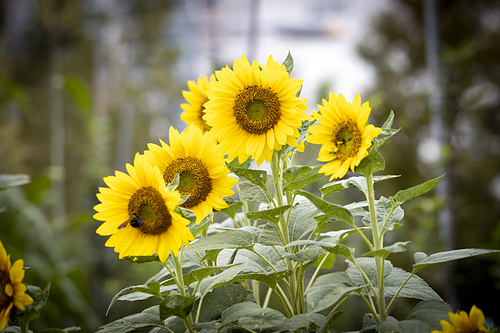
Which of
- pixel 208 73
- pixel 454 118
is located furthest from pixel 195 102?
pixel 208 73

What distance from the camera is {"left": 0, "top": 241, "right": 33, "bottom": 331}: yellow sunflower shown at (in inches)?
11.7

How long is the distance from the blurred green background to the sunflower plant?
2.09 ft

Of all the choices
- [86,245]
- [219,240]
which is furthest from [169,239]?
[86,245]

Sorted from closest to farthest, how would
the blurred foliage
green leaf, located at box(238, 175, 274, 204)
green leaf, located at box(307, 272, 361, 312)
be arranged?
green leaf, located at box(307, 272, 361, 312) → green leaf, located at box(238, 175, 274, 204) → the blurred foliage

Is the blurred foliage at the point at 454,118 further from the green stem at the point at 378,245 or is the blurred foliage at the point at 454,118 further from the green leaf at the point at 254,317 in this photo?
the green leaf at the point at 254,317

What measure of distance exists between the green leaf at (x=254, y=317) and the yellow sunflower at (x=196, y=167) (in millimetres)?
96

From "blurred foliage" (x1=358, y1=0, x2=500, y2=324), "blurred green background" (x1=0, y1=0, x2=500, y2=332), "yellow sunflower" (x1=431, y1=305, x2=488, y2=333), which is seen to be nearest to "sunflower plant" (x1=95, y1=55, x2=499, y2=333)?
"yellow sunflower" (x1=431, y1=305, x2=488, y2=333)

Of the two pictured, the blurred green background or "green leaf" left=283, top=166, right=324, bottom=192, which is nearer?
"green leaf" left=283, top=166, right=324, bottom=192

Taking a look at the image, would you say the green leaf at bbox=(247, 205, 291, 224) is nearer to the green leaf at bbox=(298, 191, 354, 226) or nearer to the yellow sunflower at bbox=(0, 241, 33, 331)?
the green leaf at bbox=(298, 191, 354, 226)

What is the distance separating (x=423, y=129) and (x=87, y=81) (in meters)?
2.35

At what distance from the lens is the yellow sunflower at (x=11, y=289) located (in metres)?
0.30

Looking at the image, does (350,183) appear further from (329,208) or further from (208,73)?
(208,73)

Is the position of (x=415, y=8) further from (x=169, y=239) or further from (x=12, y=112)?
(x=12, y=112)

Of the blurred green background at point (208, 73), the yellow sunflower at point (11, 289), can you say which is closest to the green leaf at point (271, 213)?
the yellow sunflower at point (11, 289)
